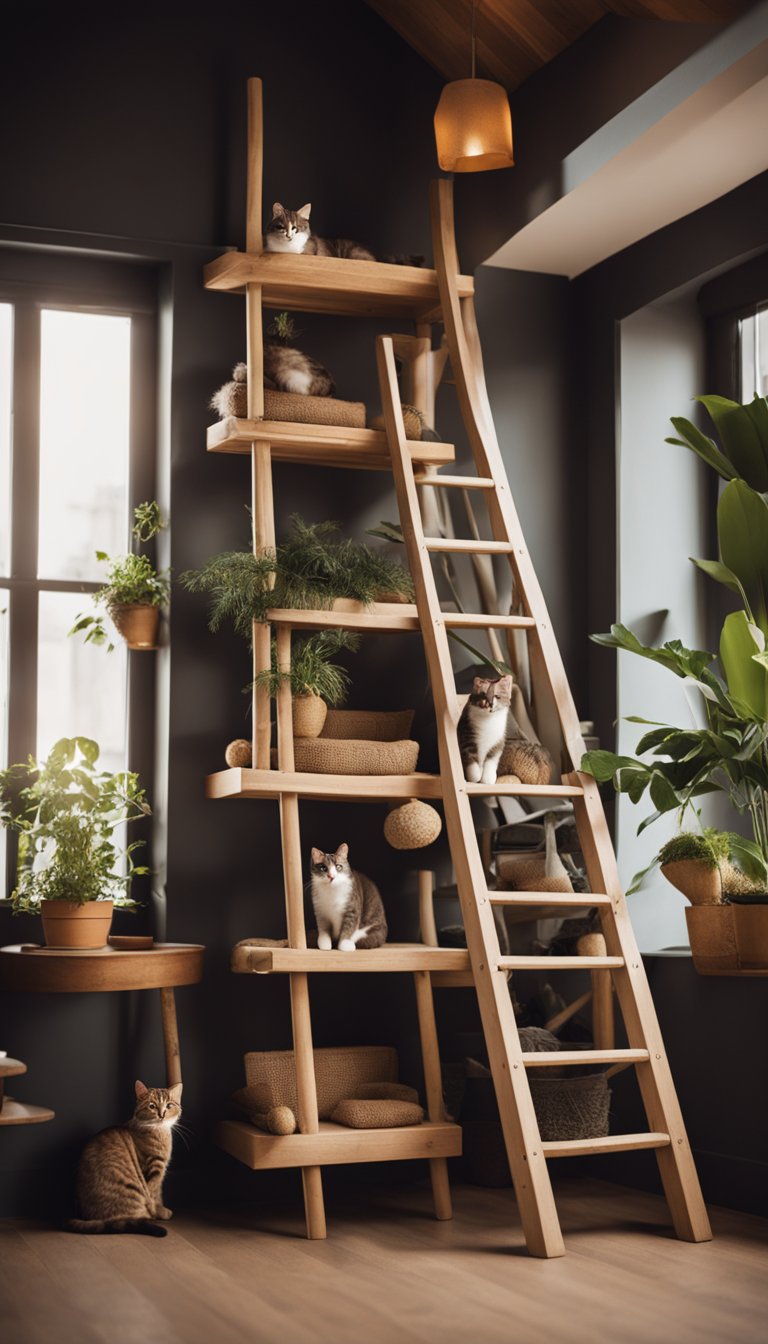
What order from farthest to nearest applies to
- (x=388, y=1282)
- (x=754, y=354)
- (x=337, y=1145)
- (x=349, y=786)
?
(x=754, y=354) → (x=349, y=786) → (x=337, y=1145) → (x=388, y=1282)

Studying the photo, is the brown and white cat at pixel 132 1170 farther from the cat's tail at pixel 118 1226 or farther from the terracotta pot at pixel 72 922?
the terracotta pot at pixel 72 922

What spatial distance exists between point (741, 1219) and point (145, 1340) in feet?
5.83

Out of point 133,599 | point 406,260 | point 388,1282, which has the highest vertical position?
point 406,260

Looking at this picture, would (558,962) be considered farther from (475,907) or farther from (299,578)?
(299,578)

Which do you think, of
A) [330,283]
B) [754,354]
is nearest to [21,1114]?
[330,283]

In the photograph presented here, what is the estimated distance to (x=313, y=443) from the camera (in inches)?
169

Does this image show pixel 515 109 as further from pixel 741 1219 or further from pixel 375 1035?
pixel 741 1219

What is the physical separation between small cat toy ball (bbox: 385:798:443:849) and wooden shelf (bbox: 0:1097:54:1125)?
118 centimetres

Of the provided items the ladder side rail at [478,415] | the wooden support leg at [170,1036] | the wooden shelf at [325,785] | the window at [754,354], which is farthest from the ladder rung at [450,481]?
the wooden support leg at [170,1036]

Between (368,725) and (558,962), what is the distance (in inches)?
37.1

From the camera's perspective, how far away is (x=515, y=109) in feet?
15.1

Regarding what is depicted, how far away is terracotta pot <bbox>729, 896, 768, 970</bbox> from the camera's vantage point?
382 centimetres

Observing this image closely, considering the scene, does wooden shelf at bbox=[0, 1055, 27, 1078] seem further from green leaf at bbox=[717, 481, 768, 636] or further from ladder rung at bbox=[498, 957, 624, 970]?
green leaf at bbox=[717, 481, 768, 636]

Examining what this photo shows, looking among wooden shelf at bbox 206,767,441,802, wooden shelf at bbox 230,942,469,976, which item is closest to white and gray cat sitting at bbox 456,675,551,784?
wooden shelf at bbox 206,767,441,802
